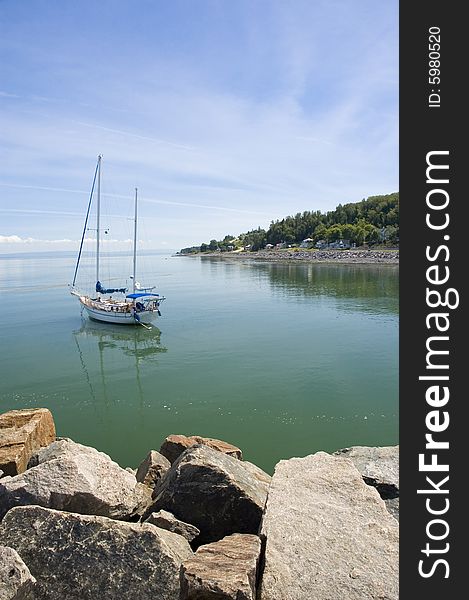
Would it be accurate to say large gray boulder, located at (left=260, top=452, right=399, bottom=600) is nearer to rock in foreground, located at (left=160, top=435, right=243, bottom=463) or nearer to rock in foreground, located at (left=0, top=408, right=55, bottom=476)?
rock in foreground, located at (left=160, top=435, right=243, bottom=463)

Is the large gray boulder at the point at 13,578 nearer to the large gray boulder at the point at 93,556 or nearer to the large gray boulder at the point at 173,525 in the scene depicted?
the large gray boulder at the point at 93,556

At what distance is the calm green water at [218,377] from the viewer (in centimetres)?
1565

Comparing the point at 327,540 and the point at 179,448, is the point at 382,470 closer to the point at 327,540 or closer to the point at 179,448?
the point at 327,540

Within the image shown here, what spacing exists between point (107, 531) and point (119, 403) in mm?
15175

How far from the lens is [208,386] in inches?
829

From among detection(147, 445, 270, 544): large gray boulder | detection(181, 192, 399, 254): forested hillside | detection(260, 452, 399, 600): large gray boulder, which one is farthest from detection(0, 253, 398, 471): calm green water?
detection(181, 192, 399, 254): forested hillside

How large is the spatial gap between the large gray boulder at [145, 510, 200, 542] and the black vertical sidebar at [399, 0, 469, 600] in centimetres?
282

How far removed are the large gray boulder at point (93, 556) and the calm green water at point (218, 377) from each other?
8530 mm

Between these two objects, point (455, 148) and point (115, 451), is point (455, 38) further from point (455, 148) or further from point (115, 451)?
point (115, 451)

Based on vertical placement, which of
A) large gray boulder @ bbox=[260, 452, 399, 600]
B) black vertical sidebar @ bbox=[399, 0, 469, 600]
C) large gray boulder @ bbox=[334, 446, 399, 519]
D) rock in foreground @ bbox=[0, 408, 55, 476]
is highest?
black vertical sidebar @ bbox=[399, 0, 469, 600]

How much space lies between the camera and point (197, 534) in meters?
5.50

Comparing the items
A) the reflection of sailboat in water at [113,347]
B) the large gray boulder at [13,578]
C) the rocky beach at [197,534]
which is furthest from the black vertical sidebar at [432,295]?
the reflection of sailboat in water at [113,347]

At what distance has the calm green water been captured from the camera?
15648 millimetres

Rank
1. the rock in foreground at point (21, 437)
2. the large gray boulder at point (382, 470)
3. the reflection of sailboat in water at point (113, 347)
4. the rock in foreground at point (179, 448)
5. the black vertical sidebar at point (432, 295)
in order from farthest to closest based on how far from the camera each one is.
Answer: the reflection of sailboat in water at point (113, 347) < the rock in foreground at point (179, 448) < the rock in foreground at point (21, 437) < the large gray boulder at point (382, 470) < the black vertical sidebar at point (432, 295)
